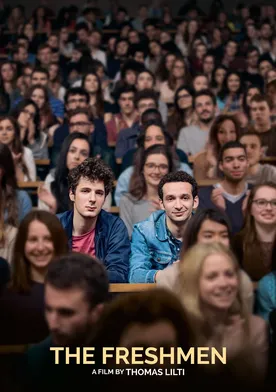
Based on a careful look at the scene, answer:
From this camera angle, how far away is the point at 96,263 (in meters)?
1.68

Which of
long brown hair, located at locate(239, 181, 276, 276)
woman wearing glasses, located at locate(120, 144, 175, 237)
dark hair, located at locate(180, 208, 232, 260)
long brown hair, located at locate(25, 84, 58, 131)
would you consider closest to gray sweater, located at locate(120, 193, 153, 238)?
woman wearing glasses, located at locate(120, 144, 175, 237)

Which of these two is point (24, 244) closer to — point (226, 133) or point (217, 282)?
point (217, 282)

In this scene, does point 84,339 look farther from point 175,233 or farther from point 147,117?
point 147,117

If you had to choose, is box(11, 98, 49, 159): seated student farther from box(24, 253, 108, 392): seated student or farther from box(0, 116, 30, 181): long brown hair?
box(24, 253, 108, 392): seated student

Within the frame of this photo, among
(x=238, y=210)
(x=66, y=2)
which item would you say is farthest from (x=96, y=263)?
(x=66, y=2)

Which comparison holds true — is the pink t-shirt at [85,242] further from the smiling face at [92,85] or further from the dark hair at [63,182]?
the smiling face at [92,85]

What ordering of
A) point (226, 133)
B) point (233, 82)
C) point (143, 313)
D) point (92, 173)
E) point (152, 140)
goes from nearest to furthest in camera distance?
point (143, 313)
point (92, 173)
point (152, 140)
point (226, 133)
point (233, 82)

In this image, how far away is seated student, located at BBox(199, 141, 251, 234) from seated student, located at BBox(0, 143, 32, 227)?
77 centimetres

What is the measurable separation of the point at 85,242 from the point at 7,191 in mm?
545

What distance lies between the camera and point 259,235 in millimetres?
2508

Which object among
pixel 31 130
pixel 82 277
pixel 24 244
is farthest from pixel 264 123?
pixel 82 277

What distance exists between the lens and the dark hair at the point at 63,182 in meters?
3.39

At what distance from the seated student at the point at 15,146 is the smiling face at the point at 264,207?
1.75 metres

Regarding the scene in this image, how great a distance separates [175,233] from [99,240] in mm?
270
